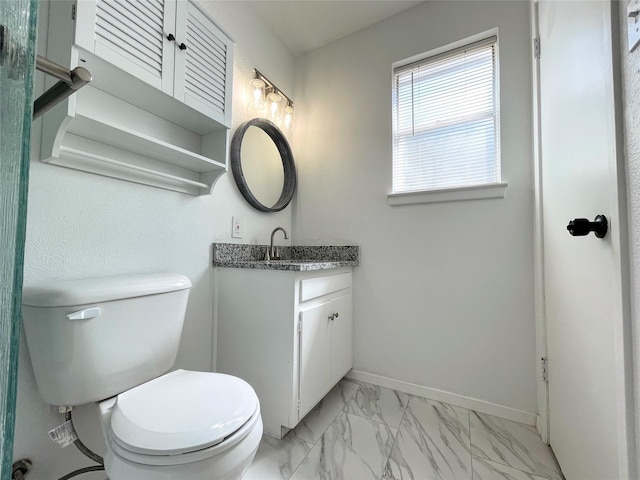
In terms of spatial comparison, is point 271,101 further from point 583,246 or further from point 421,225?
point 583,246

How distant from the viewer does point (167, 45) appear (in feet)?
3.44

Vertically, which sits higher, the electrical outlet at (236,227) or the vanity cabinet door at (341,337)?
the electrical outlet at (236,227)

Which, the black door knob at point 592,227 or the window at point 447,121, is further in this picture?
the window at point 447,121

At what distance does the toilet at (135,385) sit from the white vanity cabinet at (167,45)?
0.77 metres

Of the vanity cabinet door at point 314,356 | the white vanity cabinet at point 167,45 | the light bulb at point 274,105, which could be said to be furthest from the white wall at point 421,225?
the white vanity cabinet at point 167,45

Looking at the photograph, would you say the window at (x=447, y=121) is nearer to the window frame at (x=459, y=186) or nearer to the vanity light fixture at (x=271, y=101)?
the window frame at (x=459, y=186)

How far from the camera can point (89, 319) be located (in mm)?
791

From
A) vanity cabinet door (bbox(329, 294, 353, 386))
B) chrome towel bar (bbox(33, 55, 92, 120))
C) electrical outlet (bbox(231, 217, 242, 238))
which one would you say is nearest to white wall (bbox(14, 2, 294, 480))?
electrical outlet (bbox(231, 217, 242, 238))

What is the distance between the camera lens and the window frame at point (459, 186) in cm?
145

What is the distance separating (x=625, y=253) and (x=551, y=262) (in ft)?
2.11

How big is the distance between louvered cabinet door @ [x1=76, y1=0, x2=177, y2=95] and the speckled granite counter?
799 mm

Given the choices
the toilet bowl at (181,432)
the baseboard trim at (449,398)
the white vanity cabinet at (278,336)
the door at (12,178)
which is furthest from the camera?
the baseboard trim at (449,398)

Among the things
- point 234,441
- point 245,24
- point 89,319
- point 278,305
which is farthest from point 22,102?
point 245,24

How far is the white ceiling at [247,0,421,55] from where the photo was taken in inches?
67.1
